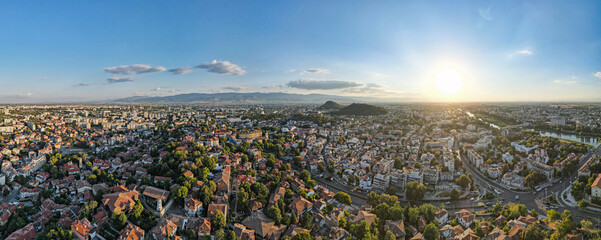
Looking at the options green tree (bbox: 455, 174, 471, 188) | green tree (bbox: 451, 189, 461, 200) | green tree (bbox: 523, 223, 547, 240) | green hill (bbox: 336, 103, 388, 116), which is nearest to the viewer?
green tree (bbox: 523, 223, 547, 240)

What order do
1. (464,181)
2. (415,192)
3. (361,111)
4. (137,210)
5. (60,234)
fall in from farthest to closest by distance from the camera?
(361,111)
(464,181)
(415,192)
(137,210)
(60,234)

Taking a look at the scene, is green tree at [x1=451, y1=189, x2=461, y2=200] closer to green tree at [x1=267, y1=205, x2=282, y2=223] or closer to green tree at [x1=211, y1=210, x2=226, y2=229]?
green tree at [x1=267, y1=205, x2=282, y2=223]

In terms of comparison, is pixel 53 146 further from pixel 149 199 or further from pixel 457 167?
pixel 457 167

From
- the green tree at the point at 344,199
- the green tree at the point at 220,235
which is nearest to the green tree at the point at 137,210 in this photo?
the green tree at the point at 220,235

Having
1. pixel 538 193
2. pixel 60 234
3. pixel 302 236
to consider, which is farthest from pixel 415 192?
pixel 60 234

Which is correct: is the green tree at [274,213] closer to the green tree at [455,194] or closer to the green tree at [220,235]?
the green tree at [220,235]

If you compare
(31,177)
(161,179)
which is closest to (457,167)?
(161,179)

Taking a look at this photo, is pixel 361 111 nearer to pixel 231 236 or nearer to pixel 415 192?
pixel 415 192

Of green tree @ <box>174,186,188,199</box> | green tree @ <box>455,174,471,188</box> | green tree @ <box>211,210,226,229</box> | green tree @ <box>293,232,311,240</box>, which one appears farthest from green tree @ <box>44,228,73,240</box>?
green tree @ <box>455,174,471,188</box>

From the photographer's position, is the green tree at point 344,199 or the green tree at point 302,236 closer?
the green tree at point 302,236

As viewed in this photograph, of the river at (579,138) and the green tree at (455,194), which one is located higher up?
the river at (579,138)

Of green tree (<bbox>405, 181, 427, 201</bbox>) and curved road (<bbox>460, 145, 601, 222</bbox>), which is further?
Result: green tree (<bbox>405, 181, 427, 201</bbox>)
